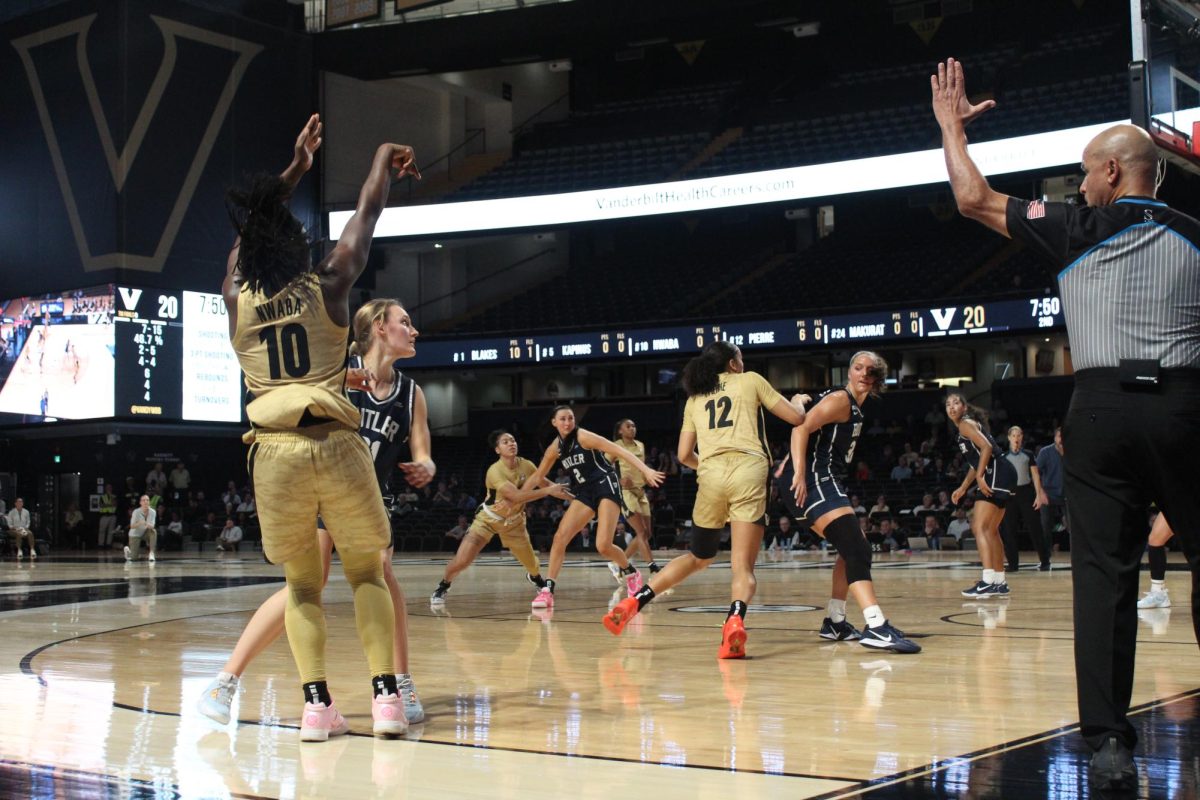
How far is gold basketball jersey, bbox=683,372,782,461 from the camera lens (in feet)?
24.2

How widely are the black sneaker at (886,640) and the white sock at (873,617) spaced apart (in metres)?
0.02

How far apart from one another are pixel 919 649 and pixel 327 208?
27.2m

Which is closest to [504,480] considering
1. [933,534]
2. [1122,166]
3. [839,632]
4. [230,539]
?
[839,632]

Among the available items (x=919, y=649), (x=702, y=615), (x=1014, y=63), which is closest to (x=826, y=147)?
(x=1014, y=63)

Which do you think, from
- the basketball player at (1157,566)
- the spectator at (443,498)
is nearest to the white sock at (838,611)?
the basketball player at (1157,566)

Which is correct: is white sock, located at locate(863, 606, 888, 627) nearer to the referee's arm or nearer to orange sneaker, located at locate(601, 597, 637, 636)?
orange sneaker, located at locate(601, 597, 637, 636)

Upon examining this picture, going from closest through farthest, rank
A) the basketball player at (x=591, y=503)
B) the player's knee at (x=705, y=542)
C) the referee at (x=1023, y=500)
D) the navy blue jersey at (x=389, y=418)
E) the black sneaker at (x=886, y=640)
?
the navy blue jersey at (x=389, y=418) < the black sneaker at (x=886, y=640) < the player's knee at (x=705, y=542) < the basketball player at (x=591, y=503) < the referee at (x=1023, y=500)

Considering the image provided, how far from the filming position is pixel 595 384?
35062 millimetres

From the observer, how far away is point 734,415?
7422 millimetres

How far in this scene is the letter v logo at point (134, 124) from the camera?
28.5m

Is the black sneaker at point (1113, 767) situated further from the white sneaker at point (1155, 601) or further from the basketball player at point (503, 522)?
the basketball player at point (503, 522)

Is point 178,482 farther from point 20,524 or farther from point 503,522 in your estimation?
point 503,522

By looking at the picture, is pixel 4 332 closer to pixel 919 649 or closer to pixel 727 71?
pixel 727 71

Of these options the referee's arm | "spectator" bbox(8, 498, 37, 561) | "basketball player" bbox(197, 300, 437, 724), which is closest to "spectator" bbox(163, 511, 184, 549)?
"spectator" bbox(8, 498, 37, 561)
